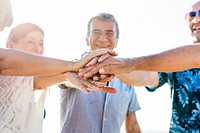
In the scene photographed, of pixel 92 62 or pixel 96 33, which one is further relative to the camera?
pixel 96 33

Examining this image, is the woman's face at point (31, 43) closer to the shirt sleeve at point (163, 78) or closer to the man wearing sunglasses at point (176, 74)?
the man wearing sunglasses at point (176, 74)

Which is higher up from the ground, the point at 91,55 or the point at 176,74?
the point at 91,55

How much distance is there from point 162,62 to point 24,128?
1367 millimetres

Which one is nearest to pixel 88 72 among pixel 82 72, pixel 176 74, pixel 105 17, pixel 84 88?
pixel 82 72

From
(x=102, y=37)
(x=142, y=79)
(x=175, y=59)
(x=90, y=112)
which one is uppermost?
(x=102, y=37)

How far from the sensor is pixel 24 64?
127 inches

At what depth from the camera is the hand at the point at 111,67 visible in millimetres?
3780

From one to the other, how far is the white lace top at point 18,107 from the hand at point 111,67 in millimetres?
677

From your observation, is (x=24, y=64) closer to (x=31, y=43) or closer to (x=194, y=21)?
(x=31, y=43)

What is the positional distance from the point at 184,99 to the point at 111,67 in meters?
0.90

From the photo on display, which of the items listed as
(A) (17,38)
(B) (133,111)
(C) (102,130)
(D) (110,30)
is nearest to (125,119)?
(B) (133,111)

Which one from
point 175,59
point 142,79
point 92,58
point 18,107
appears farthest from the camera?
point 142,79

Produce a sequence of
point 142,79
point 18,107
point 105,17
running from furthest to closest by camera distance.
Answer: point 105,17 → point 142,79 → point 18,107

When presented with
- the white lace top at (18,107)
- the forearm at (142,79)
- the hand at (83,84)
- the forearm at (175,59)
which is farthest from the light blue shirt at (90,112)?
the forearm at (175,59)
